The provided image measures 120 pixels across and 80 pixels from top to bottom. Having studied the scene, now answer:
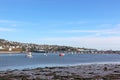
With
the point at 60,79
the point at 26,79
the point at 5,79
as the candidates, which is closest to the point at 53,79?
the point at 60,79

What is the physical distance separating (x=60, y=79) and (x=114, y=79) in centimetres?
620

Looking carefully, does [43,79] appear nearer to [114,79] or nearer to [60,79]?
[60,79]

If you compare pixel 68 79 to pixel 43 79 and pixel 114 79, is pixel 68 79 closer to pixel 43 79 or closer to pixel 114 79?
pixel 43 79

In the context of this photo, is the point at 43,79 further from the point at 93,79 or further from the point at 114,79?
the point at 114,79

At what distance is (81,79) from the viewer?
1494 inches

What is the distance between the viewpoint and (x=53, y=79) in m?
37.8

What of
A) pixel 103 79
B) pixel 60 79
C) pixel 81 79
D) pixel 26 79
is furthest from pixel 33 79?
pixel 103 79

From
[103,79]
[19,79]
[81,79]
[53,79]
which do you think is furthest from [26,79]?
[103,79]

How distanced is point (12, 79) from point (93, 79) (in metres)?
9.20

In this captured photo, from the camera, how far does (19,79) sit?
37344 mm

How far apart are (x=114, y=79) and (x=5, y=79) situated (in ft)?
40.9

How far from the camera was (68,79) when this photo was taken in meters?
37.5

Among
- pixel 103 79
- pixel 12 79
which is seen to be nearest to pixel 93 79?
pixel 103 79

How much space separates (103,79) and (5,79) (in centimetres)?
1119
